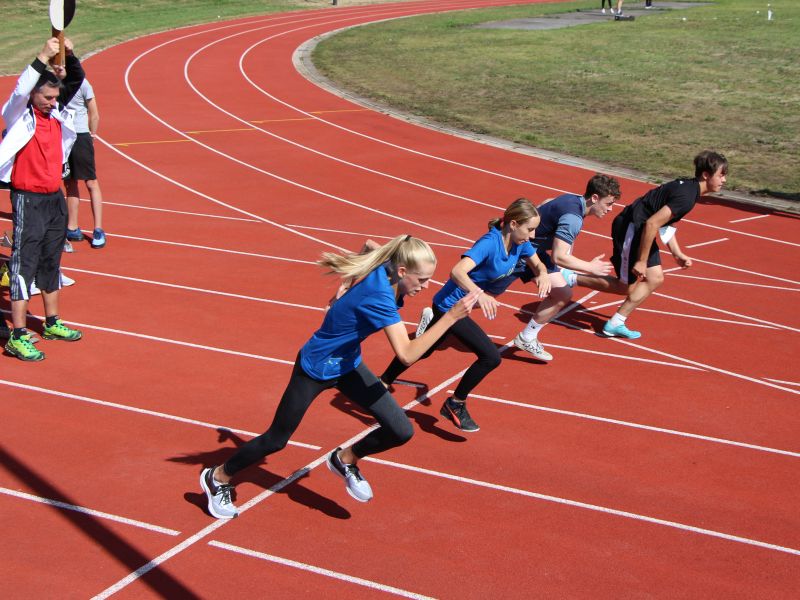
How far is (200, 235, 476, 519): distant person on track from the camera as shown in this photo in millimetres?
5020

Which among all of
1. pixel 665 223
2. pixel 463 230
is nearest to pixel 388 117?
pixel 463 230

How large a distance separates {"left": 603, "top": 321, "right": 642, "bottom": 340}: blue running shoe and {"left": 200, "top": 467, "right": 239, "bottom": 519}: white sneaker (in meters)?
4.64

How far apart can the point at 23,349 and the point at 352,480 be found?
11.9 feet

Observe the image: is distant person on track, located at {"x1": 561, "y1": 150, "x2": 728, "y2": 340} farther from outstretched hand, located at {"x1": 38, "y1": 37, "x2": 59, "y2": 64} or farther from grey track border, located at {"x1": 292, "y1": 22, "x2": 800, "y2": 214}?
grey track border, located at {"x1": 292, "y1": 22, "x2": 800, "y2": 214}

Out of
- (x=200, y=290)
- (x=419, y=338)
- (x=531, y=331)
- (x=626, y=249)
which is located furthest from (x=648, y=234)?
(x=200, y=290)

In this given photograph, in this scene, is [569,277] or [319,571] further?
[569,277]

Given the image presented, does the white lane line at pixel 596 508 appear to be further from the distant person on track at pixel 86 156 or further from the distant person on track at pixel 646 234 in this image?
the distant person on track at pixel 86 156

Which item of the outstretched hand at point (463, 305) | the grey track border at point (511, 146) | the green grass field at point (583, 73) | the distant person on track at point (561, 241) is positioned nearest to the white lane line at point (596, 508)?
Result: the outstretched hand at point (463, 305)

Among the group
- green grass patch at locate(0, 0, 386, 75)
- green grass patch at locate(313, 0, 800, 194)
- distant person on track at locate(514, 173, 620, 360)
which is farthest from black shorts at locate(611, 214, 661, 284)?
green grass patch at locate(0, 0, 386, 75)

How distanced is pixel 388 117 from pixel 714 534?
1534 centimetres

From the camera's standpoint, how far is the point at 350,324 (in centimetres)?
516

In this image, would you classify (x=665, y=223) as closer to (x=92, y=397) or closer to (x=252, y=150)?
(x=92, y=397)

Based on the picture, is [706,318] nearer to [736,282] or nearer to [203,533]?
[736,282]

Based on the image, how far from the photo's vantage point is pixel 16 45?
2692cm
